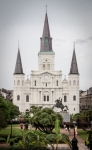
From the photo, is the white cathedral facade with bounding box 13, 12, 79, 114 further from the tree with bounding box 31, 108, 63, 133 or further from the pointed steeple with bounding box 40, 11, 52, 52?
the tree with bounding box 31, 108, 63, 133

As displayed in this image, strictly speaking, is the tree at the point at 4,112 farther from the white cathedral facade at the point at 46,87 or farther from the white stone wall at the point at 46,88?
the white stone wall at the point at 46,88

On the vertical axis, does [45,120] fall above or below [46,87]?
below

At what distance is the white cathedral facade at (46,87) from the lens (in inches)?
4050

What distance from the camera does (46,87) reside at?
10381cm

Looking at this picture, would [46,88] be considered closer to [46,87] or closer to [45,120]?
[46,87]

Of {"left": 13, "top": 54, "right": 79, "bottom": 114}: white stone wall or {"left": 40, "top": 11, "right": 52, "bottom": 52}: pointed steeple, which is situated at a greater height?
{"left": 40, "top": 11, "right": 52, "bottom": 52}: pointed steeple

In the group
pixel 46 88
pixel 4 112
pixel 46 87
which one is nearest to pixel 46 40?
pixel 46 87

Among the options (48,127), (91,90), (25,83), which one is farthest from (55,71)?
(48,127)

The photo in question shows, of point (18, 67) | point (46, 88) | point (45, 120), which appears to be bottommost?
point (45, 120)

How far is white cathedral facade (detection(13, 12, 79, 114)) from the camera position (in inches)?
4050

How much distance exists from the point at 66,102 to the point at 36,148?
3203 inches

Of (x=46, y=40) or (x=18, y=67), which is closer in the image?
(x=18, y=67)

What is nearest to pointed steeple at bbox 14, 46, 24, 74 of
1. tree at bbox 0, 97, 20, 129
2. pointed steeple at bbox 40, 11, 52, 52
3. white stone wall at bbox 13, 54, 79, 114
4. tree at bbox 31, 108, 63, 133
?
white stone wall at bbox 13, 54, 79, 114

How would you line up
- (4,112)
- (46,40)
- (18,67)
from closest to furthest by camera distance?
1. (4,112)
2. (18,67)
3. (46,40)
